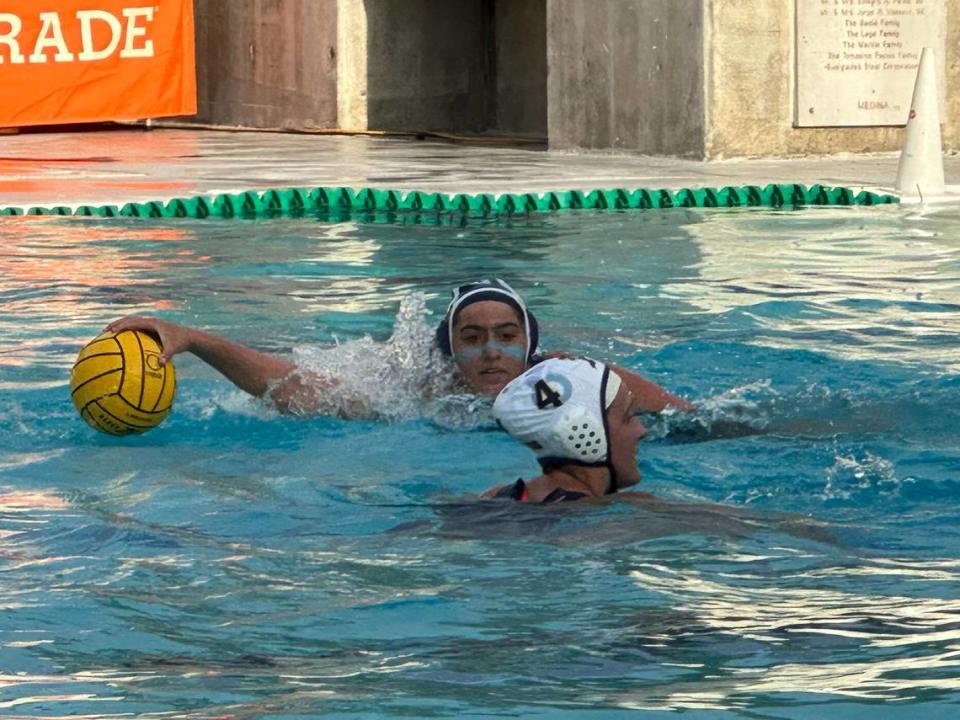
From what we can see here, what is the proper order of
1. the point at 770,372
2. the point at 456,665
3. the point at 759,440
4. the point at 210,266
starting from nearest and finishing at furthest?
1. the point at 456,665
2. the point at 759,440
3. the point at 770,372
4. the point at 210,266

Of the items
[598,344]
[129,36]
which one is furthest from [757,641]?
[129,36]

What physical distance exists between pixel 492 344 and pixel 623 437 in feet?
3.92

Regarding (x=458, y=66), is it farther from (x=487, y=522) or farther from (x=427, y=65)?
(x=487, y=522)

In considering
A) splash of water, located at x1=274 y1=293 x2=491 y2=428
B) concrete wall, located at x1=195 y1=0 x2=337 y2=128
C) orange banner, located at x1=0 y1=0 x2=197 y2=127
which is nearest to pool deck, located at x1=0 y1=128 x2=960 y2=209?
concrete wall, located at x1=195 y1=0 x2=337 y2=128

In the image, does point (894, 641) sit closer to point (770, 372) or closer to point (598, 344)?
point (770, 372)

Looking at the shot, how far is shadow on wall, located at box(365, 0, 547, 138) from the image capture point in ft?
70.5

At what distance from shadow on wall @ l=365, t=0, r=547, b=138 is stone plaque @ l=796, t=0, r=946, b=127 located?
5.31 m

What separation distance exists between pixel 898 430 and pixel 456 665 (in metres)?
2.99

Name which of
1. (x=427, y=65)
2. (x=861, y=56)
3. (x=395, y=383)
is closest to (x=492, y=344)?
(x=395, y=383)

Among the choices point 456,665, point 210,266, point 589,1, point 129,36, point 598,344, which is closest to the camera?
point 456,665

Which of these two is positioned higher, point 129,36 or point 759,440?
point 129,36

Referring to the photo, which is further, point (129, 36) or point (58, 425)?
point (129, 36)

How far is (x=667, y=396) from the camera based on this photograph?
6.17 m

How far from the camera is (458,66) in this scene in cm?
2203
